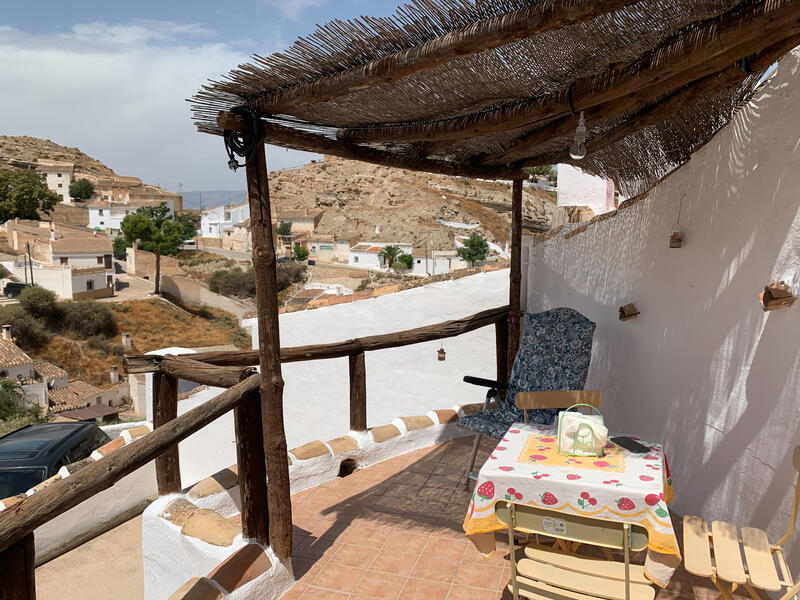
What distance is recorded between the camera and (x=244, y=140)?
106 inches

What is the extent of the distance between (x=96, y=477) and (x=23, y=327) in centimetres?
2943

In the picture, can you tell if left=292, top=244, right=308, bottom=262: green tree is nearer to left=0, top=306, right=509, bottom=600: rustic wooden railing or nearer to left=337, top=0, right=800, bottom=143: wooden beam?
left=0, top=306, right=509, bottom=600: rustic wooden railing

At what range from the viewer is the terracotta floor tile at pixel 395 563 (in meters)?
2.93

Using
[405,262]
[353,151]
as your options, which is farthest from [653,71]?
[405,262]

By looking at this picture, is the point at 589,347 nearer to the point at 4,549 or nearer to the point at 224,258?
the point at 4,549

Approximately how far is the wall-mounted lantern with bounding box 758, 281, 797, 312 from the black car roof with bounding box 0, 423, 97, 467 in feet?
22.2

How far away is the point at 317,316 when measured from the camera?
25.3 feet

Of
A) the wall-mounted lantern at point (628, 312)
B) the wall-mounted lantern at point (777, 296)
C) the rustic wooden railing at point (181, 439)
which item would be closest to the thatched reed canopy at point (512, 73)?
the wall-mounted lantern at point (777, 296)

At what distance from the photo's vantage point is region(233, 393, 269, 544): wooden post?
9.22 feet

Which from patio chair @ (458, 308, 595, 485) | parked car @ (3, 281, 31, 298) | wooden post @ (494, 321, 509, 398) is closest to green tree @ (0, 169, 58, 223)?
parked car @ (3, 281, 31, 298)

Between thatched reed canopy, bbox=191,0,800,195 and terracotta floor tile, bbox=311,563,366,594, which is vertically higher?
thatched reed canopy, bbox=191,0,800,195

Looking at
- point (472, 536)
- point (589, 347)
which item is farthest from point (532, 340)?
point (472, 536)

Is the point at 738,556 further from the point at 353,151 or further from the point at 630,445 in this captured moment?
the point at 353,151

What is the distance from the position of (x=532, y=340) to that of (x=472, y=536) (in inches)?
83.0
